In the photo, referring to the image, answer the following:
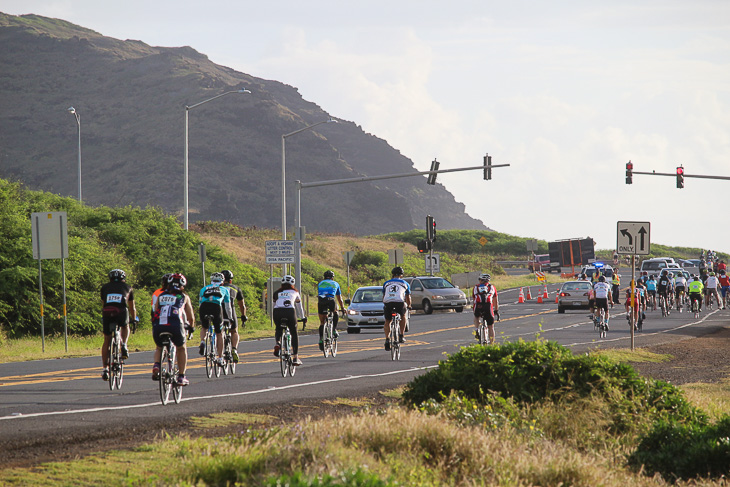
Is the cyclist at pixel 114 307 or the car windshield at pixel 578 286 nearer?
the cyclist at pixel 114 307

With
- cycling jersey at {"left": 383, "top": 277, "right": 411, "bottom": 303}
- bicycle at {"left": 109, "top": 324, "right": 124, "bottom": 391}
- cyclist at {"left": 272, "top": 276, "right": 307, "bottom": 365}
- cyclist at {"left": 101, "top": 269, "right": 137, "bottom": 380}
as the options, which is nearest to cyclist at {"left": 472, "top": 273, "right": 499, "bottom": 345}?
cycling jersey at {"left": 383, "top": 277, "right": 411, "bottom": 303}

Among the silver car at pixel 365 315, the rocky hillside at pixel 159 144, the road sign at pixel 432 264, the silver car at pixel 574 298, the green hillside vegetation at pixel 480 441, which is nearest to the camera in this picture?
the green hillside vegetation at pixel 480 441

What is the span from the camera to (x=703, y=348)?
970 inches

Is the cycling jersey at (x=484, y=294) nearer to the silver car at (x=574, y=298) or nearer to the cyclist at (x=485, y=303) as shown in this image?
the cyclist at (x=485, y=303)

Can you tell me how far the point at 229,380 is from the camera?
1639 cm

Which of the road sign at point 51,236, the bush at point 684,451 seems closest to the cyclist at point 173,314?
the bush at point 684,451

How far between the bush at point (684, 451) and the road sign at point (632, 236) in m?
12.9

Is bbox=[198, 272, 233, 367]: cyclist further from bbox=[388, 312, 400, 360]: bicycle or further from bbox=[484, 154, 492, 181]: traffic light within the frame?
bbox=[484, 154, 492, 181]: traffic light

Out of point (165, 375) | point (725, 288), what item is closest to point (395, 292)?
point (165, 375)

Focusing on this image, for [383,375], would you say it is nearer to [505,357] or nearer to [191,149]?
[505,357]

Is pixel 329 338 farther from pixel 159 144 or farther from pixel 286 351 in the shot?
pixel 159 144

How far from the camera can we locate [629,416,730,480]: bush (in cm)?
852

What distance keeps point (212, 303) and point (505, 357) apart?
7.27 metres

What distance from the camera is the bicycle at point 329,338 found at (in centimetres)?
2048
